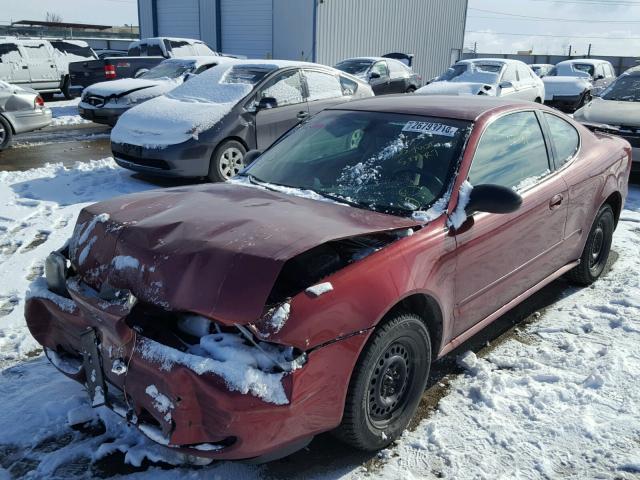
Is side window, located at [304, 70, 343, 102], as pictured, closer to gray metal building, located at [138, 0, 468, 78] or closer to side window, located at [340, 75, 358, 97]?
side window, located at [340, 75, 358, 97]

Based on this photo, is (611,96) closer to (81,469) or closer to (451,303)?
(451,303)

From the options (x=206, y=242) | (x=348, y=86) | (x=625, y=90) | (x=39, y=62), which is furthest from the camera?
(x=39, y=62)

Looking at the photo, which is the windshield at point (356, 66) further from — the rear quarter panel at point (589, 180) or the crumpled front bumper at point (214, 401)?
the crumpled front bumper at point (214, 401)

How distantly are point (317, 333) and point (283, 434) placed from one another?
42 cm

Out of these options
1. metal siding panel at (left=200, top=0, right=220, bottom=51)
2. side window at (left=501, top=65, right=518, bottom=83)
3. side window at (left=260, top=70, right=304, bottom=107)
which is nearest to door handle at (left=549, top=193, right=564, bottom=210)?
side window at (left=260, top=70, right=304, bottom=107)

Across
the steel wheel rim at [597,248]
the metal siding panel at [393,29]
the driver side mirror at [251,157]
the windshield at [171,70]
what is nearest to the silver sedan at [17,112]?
the windshield at [171,70]

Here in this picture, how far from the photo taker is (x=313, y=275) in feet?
8.42

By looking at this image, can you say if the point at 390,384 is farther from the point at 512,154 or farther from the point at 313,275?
the point at 512,154

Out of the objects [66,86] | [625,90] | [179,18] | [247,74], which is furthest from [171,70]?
[179,18]

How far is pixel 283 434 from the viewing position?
7.47 feet

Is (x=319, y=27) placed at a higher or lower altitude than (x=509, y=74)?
higher

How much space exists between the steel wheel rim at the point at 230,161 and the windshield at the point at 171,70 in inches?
220

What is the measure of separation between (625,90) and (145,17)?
999 inches

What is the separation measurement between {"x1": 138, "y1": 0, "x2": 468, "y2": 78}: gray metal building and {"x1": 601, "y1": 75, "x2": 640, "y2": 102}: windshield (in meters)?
15.0
